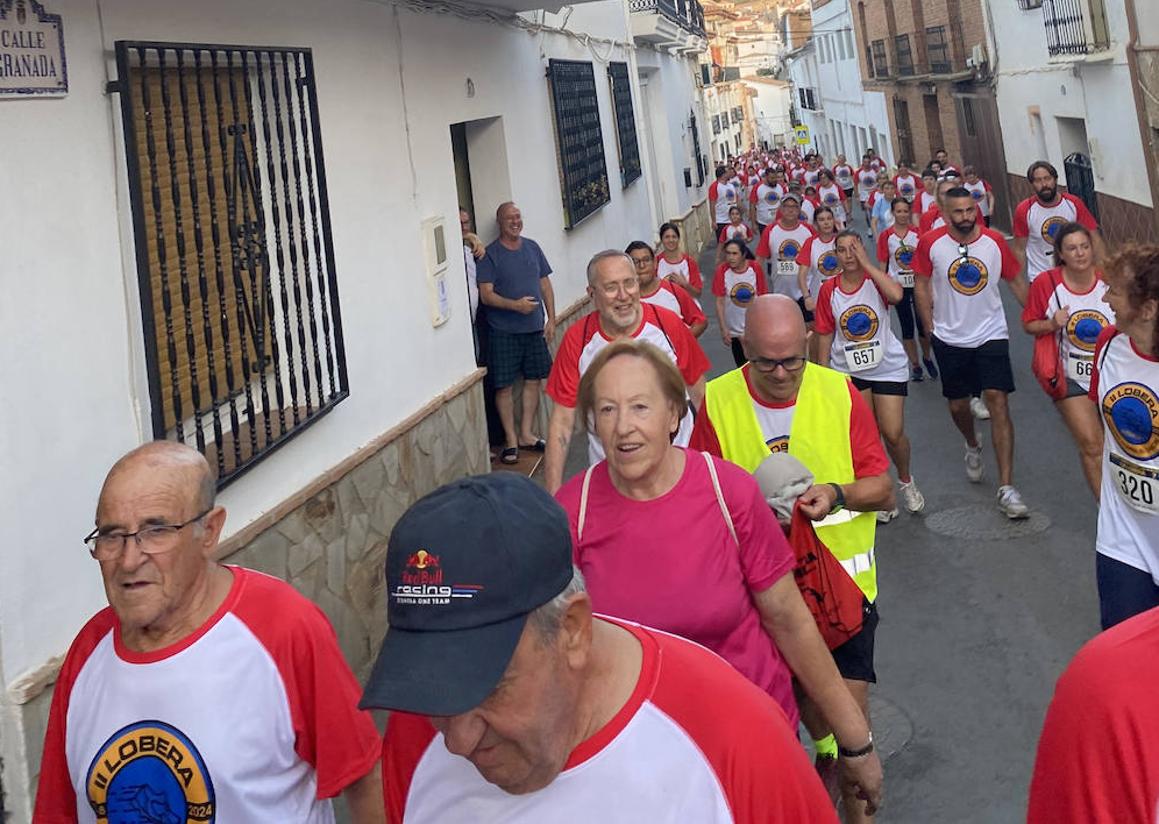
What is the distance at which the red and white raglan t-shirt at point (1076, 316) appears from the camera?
6.27 metres

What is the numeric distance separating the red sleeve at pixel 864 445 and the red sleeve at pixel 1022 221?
22.7 ft

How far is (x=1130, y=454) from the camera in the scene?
417 cm

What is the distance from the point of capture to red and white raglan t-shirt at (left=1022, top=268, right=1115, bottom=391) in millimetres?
6266

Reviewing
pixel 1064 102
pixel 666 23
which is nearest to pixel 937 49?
pixel 666 23

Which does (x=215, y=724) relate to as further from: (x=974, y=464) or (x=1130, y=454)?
(x=974, y=464)

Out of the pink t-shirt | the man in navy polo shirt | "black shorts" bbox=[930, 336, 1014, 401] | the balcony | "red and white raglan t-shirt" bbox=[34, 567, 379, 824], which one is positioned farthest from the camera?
the balcony

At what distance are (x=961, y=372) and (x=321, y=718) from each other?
594 centimetres

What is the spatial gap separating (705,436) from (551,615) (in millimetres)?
2529

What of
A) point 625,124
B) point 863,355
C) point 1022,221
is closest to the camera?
point 863,355

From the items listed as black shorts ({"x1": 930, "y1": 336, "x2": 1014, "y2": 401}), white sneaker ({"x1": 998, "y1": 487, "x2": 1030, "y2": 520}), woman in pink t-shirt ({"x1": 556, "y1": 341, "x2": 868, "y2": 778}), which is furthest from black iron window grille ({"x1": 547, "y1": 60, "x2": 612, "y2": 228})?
woman in pink t-shirt ({"x1": 556, "y1": 341, "x2": 868, "y2": 778})

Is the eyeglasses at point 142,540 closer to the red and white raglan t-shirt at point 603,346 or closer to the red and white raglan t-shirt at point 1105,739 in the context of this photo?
the red and white raglan t-shirt at point 1105,739

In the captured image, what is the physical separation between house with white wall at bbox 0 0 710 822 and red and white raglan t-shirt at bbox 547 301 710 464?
122 cm

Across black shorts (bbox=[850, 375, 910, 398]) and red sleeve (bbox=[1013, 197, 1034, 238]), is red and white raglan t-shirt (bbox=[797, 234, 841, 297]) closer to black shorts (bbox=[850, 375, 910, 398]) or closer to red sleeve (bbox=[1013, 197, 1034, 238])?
red sleeve (bbox=[1013, 197, 1034, 238])

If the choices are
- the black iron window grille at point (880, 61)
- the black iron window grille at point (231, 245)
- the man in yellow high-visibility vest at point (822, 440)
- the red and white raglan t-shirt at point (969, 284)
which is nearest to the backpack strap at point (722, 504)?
the man in yellow high-visibility vest at point (822, 440)
